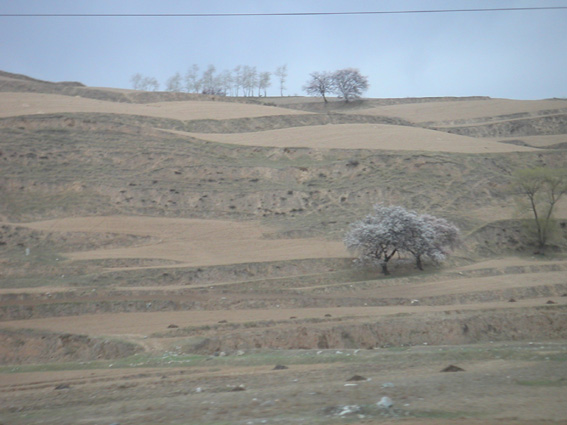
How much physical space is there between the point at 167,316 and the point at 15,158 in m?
29.9

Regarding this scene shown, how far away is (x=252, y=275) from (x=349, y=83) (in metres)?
80.4

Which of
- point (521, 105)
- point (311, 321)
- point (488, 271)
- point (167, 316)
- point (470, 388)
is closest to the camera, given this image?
point (470, 388)

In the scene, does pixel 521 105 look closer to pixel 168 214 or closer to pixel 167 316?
pixel 168 214

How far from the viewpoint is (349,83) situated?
11056 cm

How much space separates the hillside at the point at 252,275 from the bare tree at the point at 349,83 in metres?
34.2

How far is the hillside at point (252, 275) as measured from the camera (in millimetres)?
12352

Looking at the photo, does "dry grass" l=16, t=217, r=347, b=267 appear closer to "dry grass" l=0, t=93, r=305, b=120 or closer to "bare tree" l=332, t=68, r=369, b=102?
"dry grass" l=0, t=93, r=305, b=120

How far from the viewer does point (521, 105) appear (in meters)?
96.4

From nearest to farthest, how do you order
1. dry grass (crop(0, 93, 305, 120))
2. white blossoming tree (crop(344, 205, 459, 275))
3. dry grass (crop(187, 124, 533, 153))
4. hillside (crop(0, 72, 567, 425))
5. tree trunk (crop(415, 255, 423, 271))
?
hillside (crop(0, 72, 567, 425)) → white blossoming tree (crop(344, 205, 459, 275)) → tree trunk (crop(415, 255, 423, 271)) → dry grass (crop(187, 124, 533, 153)) → dry grass (crop(0, 93, 305, 120))

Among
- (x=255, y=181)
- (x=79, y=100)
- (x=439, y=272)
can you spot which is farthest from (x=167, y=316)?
(x=79, y=100)

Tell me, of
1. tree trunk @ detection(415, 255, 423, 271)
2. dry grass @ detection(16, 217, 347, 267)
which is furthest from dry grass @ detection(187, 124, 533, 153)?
tree trunk @ detection(415, 255, 423, 271)

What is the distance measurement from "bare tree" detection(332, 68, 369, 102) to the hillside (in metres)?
34.2

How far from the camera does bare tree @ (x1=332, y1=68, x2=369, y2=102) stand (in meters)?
110

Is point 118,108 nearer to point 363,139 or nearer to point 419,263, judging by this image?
point 363,139
